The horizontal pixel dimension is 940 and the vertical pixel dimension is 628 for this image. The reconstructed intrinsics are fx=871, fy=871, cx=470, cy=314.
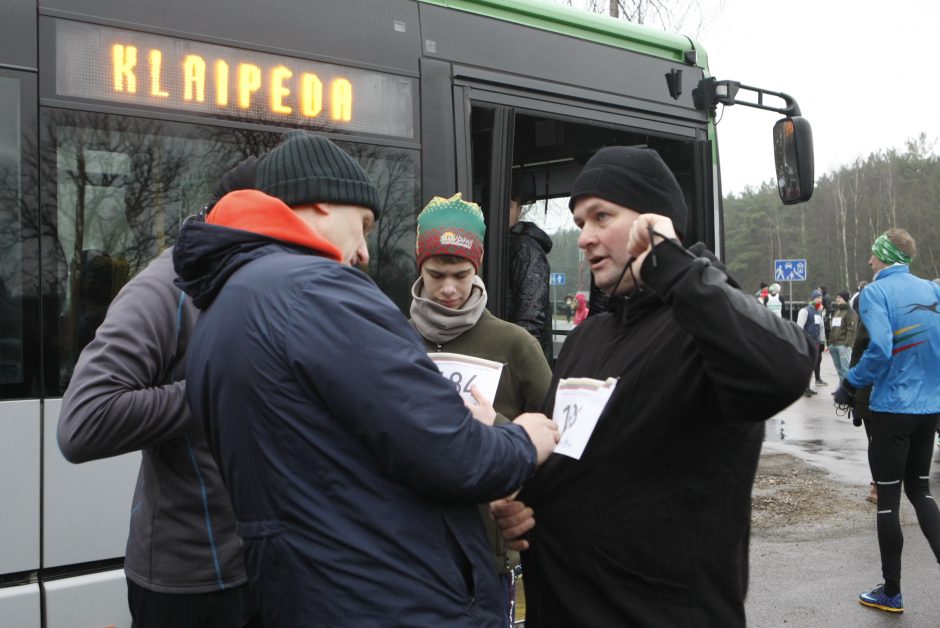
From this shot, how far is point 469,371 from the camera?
2684 mm

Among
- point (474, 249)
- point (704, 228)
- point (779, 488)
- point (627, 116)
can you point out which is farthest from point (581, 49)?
point (779, 488)

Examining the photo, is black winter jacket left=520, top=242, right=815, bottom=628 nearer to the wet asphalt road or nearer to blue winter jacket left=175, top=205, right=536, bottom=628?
blue winter jacket left=175, top=205, right=536, bottom=628

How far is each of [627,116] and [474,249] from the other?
6.15 feet

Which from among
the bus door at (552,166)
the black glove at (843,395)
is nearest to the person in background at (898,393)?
the black glove at (843,395)

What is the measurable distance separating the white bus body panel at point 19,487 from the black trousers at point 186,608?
0.81 meters

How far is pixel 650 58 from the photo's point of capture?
186 inches

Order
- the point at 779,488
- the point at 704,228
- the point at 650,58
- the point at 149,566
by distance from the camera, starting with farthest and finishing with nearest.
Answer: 1. the point at 779,488
2. the point at 704,228
3. the point at 650,58
4. the point at 149,566

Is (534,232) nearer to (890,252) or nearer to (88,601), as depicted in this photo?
(890,252)

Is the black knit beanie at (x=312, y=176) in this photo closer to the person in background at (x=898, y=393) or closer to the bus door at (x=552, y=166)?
the bus door at (x=552, y=166)

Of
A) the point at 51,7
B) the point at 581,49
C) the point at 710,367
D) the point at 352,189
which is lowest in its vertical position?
the point at 710,367

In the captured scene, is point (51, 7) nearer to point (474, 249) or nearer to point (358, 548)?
point (474, 249)

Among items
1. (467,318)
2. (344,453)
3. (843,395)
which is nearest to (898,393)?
(843,395)

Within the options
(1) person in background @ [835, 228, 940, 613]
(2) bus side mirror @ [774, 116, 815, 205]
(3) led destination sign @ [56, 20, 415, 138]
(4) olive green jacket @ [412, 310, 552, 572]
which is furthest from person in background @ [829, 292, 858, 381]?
(4) olive green jacket @ [412, 310, 552, 572]

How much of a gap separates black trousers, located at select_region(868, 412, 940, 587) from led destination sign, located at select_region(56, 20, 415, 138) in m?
3.21
